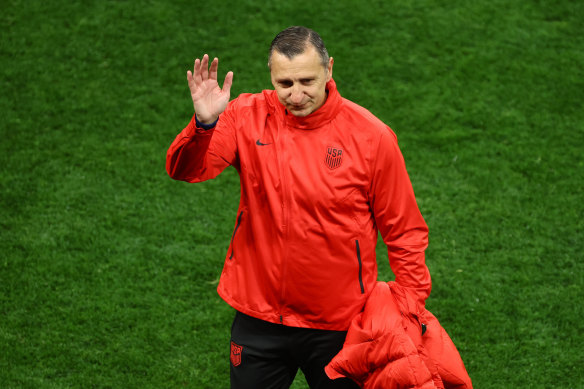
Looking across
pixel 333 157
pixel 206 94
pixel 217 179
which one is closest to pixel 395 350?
pixel 333 157

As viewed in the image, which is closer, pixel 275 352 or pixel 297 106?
pixel 297 106

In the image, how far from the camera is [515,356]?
16.2 feet

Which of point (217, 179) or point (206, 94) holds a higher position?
point (206, 94)

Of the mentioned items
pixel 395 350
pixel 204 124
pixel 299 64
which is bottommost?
pixel 395 350

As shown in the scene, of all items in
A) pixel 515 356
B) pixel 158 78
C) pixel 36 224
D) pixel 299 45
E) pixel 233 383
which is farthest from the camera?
pixel 158 78

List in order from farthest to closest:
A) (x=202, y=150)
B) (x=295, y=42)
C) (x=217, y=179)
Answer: (x=217, y=179) < (x=202, y=150) < (x=295, y=42)

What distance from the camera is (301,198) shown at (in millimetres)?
3016

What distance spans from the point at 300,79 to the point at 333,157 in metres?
0.36

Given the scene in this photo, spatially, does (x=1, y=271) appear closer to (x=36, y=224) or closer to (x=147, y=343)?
(x=36, y=224)

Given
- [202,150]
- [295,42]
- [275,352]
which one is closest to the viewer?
[295,42]

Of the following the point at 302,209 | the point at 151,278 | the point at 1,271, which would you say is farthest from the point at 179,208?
the point at 302,209

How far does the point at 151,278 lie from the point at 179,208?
34.4 inches

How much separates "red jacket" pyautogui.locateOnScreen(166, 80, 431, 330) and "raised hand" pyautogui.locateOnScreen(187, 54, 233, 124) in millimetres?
80

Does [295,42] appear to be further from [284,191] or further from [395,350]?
[395,350]
